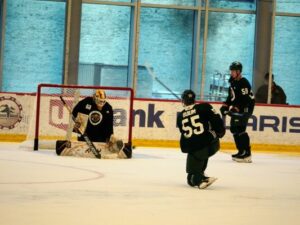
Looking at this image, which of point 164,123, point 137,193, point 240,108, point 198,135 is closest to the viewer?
point 137,193

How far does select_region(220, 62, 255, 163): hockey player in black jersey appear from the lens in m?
11.3

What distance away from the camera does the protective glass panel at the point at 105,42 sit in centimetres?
1563

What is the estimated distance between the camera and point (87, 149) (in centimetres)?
1115

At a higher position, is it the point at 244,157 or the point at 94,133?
the point at 94,133

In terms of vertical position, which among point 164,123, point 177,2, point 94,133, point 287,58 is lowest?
point 94,133

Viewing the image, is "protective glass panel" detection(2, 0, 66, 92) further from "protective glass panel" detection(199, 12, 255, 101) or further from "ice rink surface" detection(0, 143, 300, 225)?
"ice rink surface" detection(0, 143, 300, 225)

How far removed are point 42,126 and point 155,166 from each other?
2.51 metres

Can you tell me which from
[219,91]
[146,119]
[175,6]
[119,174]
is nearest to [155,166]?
[119,174]

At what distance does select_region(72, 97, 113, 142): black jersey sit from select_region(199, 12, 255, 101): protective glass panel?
14.6 feet

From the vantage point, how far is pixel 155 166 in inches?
407

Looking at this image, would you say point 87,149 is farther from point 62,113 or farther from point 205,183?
point 205,183

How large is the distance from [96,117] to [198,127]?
138 inches

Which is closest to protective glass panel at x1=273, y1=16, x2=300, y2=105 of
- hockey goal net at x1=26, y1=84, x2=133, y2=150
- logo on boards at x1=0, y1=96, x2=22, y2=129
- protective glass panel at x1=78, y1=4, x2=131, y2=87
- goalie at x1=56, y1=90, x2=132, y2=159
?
protective glass panel at x1=78, y1=4, x2=131, y2=87

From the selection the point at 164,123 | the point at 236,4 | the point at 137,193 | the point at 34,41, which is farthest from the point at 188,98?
the point at 236,4
